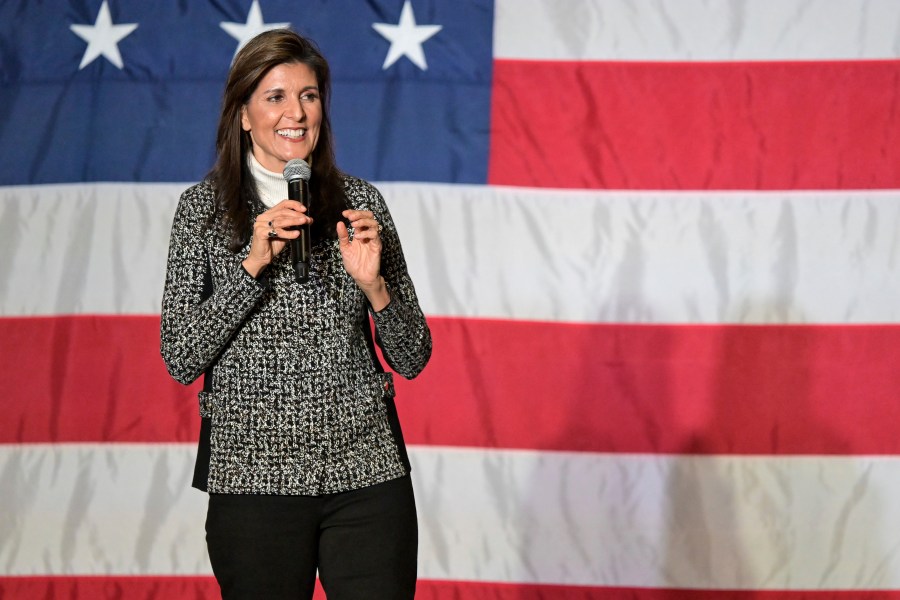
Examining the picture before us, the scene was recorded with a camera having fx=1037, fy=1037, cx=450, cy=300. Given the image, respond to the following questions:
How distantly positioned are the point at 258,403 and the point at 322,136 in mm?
413

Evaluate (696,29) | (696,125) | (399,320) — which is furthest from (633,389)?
(399,320)

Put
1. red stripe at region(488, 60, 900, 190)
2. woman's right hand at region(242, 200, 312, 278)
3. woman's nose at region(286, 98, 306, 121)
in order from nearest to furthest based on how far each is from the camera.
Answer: woman's right hand at region(242, 200, 312, 278) < woman's nose at region(286, 98, 306, 121) < red stripe at region(488, 60, 900, 190)

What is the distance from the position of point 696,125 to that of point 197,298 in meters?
1.61

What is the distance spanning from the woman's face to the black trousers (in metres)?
0.48

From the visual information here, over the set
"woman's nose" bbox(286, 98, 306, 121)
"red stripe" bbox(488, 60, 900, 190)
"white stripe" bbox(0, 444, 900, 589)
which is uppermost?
"red stripe" bbox(488, 60, 900, 190)

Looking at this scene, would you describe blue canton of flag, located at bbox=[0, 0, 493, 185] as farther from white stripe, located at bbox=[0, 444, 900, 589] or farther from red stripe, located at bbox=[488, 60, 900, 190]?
white stripe, located at bbox=[0, 444, 900, 589]

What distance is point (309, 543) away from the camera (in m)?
1.45

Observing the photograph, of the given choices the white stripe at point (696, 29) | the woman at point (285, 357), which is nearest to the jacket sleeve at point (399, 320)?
the woman at point (285, 357)

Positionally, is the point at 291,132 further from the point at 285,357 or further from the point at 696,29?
the point at 696,29

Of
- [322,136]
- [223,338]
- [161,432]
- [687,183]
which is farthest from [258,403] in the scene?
[687,183]

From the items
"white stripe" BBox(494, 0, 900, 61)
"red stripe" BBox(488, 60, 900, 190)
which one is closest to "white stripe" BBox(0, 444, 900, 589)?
"red stripe" BBox(488, 60, 900, 190)

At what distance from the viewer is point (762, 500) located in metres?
2.64

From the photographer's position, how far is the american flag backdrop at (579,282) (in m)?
2.63

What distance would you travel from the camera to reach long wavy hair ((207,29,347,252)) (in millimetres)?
1477
